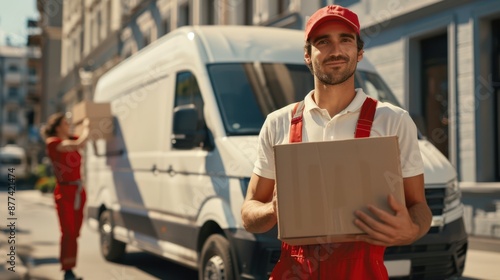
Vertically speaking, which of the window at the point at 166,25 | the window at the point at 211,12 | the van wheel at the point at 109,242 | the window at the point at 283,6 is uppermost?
the window at the point at 166,25

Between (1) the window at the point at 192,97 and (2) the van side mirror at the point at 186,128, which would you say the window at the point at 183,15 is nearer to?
(1) the window at the point at 192,97

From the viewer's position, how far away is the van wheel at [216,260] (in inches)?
204

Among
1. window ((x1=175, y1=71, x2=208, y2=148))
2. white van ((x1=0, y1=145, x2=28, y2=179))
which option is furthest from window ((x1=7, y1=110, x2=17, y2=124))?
window ((x1=175, y1=71, x2=208, y2=148))

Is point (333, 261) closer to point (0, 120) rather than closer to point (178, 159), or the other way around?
point (178, 159)

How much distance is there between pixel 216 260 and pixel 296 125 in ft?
10.2

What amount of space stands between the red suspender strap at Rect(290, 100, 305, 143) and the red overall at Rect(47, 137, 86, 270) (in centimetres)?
502

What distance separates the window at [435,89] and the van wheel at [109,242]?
18.8ft

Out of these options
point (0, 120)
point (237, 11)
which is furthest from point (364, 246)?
point (0, 120)

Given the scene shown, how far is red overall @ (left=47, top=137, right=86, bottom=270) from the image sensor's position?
704cm

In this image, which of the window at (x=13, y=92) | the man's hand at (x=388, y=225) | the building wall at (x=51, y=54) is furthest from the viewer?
the window at (x=13, y=92)

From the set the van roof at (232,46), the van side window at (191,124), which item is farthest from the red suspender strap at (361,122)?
the van roof at (232,46)

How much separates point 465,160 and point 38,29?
59.9m

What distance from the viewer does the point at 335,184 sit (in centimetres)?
217

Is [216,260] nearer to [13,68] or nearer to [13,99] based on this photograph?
[13,68]
